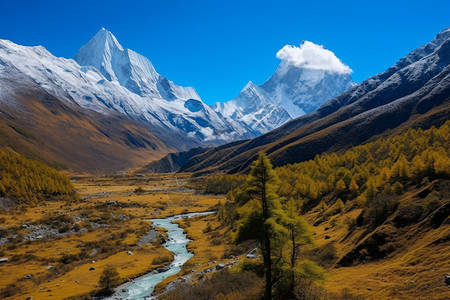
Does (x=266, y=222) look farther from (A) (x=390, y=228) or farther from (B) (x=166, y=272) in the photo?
(B) (x=166, y=272)

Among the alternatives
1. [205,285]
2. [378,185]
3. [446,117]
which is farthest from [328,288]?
[446,117]

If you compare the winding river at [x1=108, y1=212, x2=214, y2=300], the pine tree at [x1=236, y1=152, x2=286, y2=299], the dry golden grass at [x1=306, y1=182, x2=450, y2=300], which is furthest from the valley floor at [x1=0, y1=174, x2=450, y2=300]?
the pine tree at [x1=236, y1=152, x2=286, y2=299]

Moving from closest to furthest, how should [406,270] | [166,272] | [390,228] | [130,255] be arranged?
[406,270] → [390,228] → [166,272] → [130,255]

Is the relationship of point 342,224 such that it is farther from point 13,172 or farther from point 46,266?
point 13,172

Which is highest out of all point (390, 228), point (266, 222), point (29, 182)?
point (29, 182)

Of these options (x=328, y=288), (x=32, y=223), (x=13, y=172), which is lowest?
(x=328, y=288)

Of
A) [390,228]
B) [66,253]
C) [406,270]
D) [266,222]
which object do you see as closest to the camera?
[406,270]

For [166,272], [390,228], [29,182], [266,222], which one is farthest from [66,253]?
[29,182]

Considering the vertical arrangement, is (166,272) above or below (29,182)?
below

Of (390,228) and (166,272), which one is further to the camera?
(166,272)
